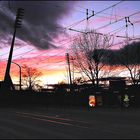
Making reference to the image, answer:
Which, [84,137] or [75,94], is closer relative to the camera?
[84,137]

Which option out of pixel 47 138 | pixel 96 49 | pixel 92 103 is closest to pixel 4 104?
pixel 96 49

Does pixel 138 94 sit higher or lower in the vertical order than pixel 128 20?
lower

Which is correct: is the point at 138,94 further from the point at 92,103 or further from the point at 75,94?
the point at 75,94

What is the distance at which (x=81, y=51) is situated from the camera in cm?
7506

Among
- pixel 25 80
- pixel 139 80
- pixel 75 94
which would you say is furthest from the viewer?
pixel 25 80

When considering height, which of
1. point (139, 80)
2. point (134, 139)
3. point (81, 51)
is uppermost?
point (81, 51)

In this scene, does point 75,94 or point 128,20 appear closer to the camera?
point 128,20

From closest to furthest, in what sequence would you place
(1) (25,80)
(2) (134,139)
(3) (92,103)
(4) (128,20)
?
(2) (134,139), (4) (128,20), (3) (92,103), (1) (25,80)

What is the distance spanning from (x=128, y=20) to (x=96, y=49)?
4258 cm

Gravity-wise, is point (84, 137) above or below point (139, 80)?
below

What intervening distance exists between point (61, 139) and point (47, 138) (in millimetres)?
701

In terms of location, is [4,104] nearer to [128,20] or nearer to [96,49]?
[96,49]

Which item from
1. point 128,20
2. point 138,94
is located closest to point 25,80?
point 138,94

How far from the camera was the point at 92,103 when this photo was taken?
5788cm
